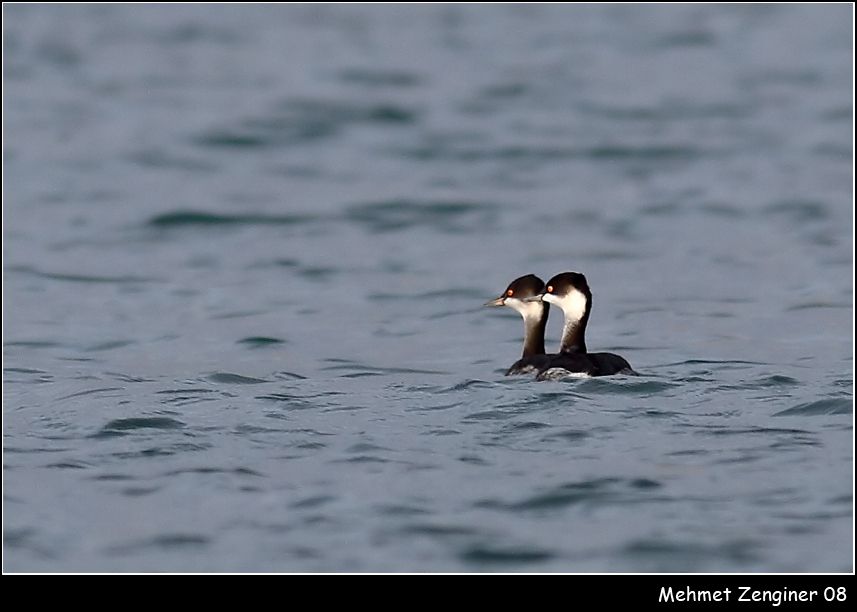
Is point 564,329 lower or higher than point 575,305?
lower

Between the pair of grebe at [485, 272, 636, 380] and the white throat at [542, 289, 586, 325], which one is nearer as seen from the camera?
the pair of grebe at [485, 272, 636, 380]

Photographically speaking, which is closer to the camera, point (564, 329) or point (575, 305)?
point (575, 305)

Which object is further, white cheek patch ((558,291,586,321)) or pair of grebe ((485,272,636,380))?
white cheek patch ((558,291,586,321))

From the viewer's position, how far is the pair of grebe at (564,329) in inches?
474

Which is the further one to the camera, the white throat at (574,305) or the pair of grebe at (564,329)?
the white throat at (574,305)

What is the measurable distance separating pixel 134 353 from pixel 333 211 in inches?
301

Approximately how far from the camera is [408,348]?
15.1m

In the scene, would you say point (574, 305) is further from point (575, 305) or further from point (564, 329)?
point (564, 329)

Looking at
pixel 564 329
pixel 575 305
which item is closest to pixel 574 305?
pixel 575 305

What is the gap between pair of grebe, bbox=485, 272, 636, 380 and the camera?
1204cm

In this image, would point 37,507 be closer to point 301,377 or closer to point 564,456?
point 564,456

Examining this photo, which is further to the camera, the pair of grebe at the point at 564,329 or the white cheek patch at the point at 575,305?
the white cheek patch at the point at 575,305

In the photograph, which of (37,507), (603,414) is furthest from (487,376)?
(37,507)

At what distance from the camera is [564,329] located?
13.2 meters
